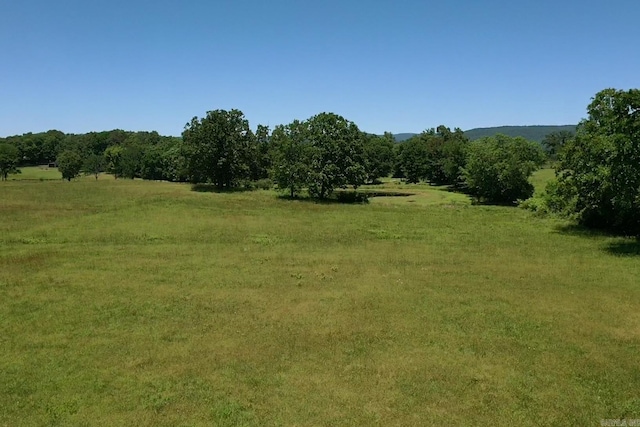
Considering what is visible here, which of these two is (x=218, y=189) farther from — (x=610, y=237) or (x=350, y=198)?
(x=610, y=237)

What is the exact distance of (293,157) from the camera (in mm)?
64250

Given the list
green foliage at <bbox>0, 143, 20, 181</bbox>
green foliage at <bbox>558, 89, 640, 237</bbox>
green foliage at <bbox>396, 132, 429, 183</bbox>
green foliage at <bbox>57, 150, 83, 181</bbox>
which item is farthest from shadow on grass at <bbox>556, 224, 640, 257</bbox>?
green foliage at <bbox>0, 143, 20, 181</bbox>

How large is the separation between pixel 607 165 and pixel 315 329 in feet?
83.5

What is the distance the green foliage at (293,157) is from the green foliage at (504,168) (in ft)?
82.1

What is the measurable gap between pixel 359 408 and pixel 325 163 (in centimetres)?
5165

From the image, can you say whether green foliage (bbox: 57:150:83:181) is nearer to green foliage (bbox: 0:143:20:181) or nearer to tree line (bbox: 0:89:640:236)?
tree line (bbox: 0:89:640:236)

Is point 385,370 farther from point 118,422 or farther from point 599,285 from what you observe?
point 599,285

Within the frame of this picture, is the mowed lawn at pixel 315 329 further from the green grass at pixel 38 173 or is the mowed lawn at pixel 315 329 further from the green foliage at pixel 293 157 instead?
the green grass at pixel 38 173

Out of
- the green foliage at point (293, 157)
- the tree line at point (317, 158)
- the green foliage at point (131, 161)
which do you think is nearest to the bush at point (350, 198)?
the tree line at point (317, 158)

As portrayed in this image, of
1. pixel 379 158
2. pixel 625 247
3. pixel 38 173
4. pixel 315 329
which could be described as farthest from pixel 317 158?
pixel 38 173

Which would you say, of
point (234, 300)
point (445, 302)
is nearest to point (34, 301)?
point (234, 300)

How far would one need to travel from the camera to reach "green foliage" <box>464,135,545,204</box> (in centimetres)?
6391

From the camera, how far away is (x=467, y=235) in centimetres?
3784

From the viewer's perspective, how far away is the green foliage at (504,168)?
63906mm
